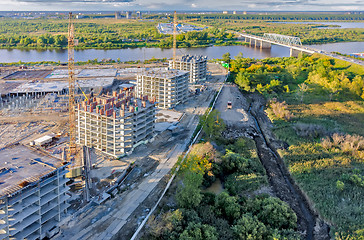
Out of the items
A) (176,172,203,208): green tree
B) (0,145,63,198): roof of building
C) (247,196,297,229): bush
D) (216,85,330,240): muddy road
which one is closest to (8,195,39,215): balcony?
(0,145,63,198): roof of building

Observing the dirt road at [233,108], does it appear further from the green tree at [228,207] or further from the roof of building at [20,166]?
the roof of building at [20,166]

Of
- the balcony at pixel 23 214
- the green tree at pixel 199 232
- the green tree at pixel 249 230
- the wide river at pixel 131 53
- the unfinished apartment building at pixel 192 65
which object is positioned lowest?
the green tree at pixel 249 230

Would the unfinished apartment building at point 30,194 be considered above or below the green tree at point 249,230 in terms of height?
above

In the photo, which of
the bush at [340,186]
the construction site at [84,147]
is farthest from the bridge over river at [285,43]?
the bush at [340,186]

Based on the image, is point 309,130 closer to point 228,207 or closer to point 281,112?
point 281,112

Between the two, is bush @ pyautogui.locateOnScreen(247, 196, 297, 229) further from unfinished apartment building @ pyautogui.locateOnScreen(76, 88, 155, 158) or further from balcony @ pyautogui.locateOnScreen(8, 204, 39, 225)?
balcony @ pyautogui.locateOnScreen(8, 204, 39, 225)

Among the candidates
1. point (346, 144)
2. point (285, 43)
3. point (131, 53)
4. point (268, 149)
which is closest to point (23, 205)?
point (268, 149)

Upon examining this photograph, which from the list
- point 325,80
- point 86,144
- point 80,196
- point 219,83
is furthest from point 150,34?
point 80,196
